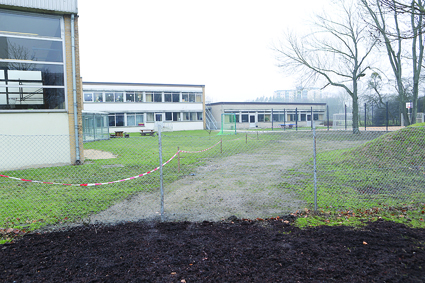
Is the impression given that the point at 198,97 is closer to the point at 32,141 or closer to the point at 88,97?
the point at 88,97

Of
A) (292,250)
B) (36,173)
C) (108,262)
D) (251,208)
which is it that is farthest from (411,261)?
(36,173)

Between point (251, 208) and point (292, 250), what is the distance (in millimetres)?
2277

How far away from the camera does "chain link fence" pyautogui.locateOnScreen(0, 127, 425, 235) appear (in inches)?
242

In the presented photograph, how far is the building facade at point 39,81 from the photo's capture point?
11352mm

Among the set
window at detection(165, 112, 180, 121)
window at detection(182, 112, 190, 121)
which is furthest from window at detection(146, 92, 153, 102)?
window at detection(182, 112, 190, 121)

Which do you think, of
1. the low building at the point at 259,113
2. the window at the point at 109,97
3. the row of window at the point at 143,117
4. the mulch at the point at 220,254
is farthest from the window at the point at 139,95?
the mulch at the point at 220,254

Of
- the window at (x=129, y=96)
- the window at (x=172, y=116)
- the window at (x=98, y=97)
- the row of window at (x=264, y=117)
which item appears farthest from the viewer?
the row of window at (x=264, y=117)

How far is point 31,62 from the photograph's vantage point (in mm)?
11820

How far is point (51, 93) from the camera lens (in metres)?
12.1

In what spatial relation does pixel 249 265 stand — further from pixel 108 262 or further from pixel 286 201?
pixel 286 201

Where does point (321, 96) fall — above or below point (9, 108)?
above

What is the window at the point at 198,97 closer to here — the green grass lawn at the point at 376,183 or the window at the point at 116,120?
the window at the point at 116,120

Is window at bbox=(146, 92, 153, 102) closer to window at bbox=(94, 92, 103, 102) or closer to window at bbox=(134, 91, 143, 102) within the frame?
window at bbox=(134, 91, 143, 102)

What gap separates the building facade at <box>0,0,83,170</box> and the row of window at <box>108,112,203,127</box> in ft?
101
